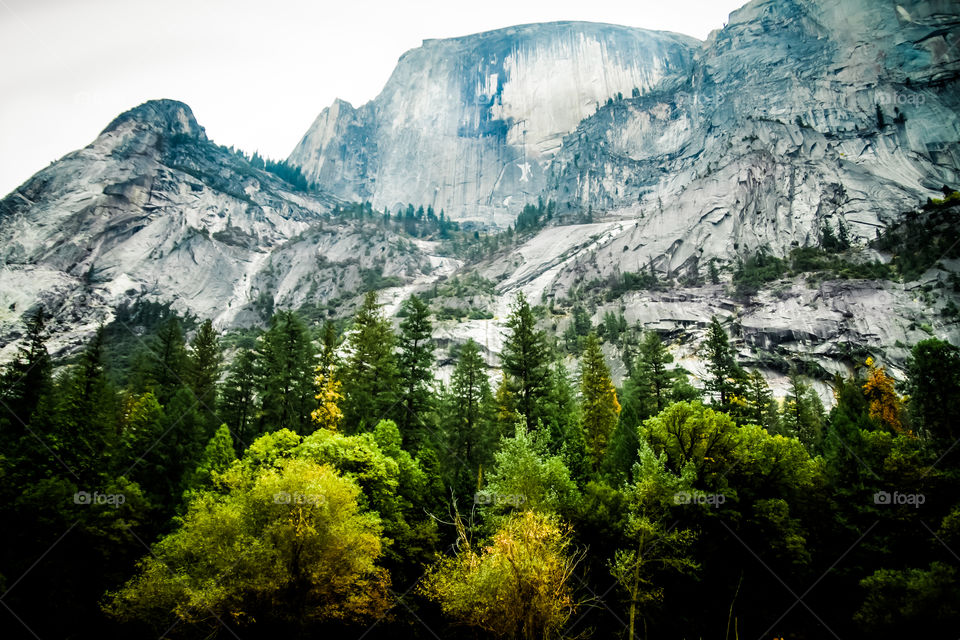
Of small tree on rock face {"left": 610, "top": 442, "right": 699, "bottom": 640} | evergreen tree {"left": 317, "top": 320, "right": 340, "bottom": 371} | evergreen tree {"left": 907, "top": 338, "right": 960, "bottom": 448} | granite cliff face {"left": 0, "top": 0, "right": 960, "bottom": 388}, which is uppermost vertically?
granite cliff face {"left": 0, "top": 0, "right": 960, "bottom": 388}

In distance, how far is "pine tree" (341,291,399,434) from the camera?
2753 cm

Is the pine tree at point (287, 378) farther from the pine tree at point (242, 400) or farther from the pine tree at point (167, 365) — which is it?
the pine tree at point (167, 365)

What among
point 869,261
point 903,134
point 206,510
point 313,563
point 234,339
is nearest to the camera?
point 313,563

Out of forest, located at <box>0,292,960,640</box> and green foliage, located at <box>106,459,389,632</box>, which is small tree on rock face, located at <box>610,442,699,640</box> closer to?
forest, located at <box>0,292,960,640</box>

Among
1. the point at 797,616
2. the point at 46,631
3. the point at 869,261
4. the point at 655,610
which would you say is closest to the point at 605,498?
the point at 655,610

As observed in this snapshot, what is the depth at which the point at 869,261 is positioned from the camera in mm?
88312

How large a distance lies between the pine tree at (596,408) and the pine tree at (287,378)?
58.1ft

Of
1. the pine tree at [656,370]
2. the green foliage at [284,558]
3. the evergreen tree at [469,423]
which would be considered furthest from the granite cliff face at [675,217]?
the green foliage at [284,558]

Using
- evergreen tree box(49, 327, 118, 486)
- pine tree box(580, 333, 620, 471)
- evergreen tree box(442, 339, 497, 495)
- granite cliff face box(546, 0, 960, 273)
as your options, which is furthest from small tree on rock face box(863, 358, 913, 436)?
granite cliff face box(546, 0, 960, 273)

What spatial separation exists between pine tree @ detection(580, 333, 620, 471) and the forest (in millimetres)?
1193

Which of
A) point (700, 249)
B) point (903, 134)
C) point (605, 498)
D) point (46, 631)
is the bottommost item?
point (46, 631)

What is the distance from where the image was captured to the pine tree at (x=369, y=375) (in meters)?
27.5

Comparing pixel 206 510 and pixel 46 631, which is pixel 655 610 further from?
pixel 46 631

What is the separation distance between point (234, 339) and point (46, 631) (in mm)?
93723
